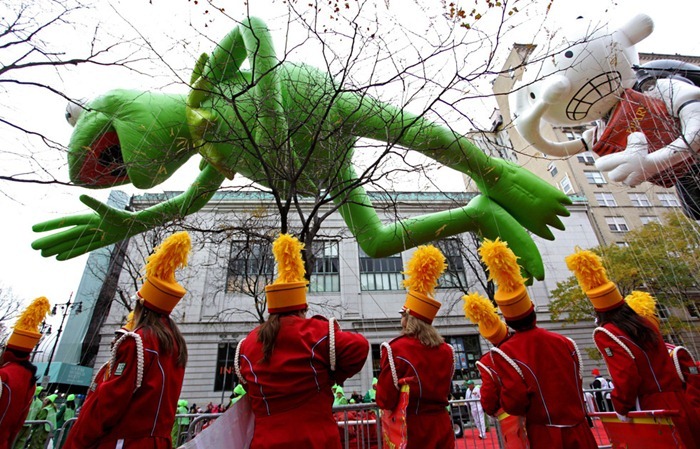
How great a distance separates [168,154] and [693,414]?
552 centimetres

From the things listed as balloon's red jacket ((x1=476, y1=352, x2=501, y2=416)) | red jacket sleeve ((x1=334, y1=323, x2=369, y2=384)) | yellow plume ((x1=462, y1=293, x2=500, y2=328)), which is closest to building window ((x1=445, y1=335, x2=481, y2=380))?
yellow plume ((x1=462, y1=293, x2=500, y2=328))

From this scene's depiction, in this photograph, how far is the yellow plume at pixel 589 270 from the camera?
3174mm

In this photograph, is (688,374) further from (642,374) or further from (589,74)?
(589,74)

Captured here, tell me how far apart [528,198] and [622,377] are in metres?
2.10

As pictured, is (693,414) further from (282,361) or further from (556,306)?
(556,306)

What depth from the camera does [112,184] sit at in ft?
15.7

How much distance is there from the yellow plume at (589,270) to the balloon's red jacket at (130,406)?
3245mm

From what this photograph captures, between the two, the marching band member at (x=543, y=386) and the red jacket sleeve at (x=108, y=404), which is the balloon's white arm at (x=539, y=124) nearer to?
the marching band member at (x=543, y=386)

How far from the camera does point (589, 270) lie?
3.20 metres

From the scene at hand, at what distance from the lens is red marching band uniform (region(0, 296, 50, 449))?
3.56 meters

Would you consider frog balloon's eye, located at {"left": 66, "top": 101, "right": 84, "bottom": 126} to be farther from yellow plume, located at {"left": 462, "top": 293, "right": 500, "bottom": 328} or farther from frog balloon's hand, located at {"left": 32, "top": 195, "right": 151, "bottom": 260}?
yellow plume, located at {"left": 462, "top": 293, "right": 500, "bottom": 328}

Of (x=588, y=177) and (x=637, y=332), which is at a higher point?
(x=588, y=177)

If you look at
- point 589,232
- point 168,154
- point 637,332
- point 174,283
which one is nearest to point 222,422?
point 174,283

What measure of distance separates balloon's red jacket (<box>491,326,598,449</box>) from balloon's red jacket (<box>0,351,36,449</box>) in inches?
177
